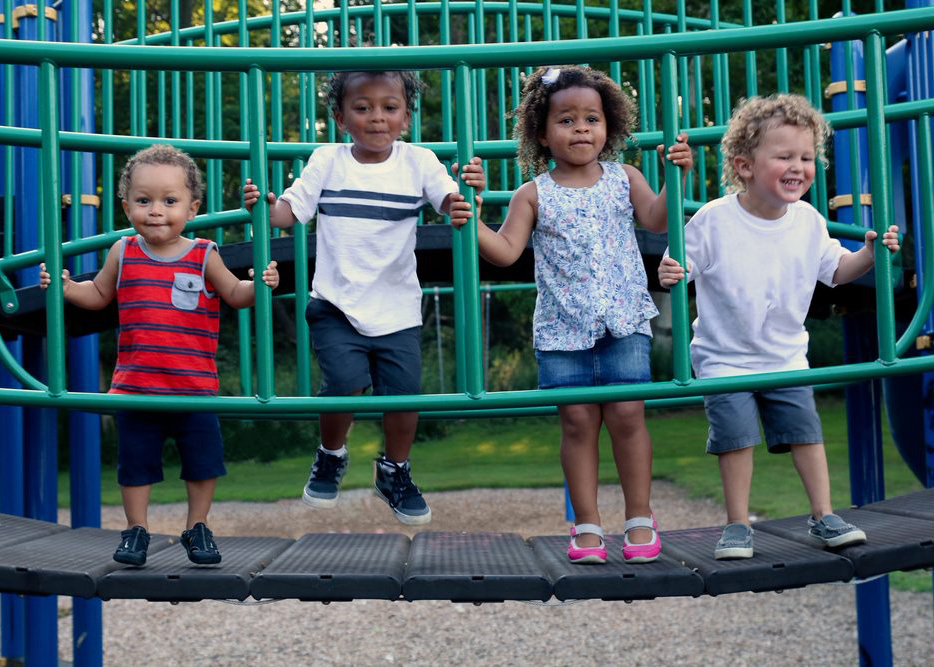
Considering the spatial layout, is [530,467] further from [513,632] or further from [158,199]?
[158,199]

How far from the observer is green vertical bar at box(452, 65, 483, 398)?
2.32 metres

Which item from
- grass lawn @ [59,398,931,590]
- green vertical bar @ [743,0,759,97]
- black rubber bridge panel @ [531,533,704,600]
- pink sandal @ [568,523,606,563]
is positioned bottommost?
grass lawn @ [59,398,931,590]

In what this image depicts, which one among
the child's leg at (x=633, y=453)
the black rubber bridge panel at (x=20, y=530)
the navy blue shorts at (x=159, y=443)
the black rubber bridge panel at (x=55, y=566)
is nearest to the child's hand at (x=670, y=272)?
the child's leg at (x=633, y=453)

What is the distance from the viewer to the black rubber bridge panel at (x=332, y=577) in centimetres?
249

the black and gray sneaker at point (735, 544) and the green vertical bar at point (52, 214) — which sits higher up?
the green vertical bar at point (52, 214)

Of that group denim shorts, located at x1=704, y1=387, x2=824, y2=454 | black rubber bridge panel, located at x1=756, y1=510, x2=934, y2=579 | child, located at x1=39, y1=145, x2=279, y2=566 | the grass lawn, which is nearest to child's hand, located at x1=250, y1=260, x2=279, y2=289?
child, located at x1=39, y1=145, x2=279, y2=566

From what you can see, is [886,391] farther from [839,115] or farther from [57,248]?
[57,248]

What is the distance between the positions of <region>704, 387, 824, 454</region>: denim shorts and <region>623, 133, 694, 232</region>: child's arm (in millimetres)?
460

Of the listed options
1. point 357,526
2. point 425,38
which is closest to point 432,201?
point 357,526

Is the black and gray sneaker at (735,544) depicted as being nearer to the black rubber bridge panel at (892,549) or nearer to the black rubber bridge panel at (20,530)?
the black rubber bridge panel at (892,549)

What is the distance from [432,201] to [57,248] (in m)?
0.98

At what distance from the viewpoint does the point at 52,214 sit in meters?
2.33

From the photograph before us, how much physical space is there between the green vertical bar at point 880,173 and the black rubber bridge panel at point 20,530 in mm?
2291

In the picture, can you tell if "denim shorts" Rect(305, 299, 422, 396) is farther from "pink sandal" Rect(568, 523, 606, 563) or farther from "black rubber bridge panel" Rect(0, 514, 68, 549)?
"black rubber bridge panel" Rect(0, 514, 68, 549)
